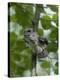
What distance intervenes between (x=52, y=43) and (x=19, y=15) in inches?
19.0

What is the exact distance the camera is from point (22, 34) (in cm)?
214

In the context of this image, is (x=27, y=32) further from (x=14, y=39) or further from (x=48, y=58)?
(x=48, y=58)

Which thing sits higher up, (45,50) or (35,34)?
(35,34)

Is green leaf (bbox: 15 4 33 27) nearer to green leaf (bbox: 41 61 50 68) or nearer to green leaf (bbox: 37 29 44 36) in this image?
green leaf (bbox: 37 29 44 36)

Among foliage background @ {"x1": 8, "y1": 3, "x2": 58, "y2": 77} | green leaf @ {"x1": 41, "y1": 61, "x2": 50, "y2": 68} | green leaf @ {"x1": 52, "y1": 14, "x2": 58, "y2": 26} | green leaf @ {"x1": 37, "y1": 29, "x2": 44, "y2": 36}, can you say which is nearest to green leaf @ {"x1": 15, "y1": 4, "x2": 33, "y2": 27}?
foliage background @ {"x1": 8, "y1": 3, "x2": 58, "y2": 77}

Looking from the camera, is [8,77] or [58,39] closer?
[8,77]

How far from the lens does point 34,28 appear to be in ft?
7.12

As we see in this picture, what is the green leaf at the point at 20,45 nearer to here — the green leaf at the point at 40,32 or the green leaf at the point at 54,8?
the green leaf at the point at 40,32

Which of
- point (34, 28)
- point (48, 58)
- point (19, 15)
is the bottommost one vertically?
point (48, 58)

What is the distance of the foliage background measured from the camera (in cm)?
212

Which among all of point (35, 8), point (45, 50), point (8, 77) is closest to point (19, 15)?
point (35, 8)

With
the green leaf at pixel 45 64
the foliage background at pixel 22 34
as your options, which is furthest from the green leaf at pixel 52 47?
the green leaf at pixel 45 64

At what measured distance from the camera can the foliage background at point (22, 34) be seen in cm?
212

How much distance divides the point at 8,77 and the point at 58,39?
0.70 metres
